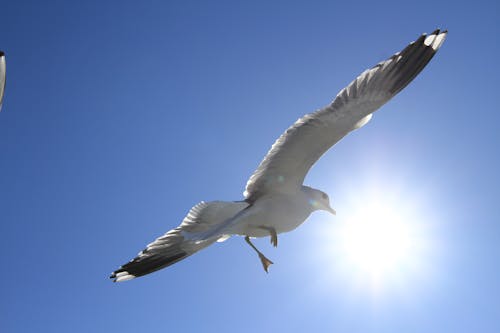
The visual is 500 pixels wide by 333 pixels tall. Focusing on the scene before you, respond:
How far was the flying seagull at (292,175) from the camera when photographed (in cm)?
562

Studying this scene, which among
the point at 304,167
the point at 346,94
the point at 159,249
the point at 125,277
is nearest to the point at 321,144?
the point at 304,167

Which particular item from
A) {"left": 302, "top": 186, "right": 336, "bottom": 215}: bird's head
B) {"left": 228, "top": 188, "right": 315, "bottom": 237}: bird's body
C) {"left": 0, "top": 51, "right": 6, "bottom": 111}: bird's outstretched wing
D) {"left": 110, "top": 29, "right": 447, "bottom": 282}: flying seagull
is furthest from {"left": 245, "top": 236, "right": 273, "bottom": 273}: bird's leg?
{"left": 0, "top": 51, "right": 6, "bottom": 111}: bird's outstretched wing

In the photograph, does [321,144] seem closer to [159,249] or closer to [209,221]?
[209,221]

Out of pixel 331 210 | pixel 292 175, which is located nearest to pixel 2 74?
pixel 292 175

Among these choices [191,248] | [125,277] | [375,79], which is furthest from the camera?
[375,79]

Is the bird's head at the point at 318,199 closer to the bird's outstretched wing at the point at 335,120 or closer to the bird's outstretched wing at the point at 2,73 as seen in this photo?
the bird's outstretched wing at the point at 335,120

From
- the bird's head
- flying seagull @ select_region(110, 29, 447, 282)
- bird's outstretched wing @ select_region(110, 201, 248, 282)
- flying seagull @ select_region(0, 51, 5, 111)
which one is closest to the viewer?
flying seagull @ select_region(0, 51, 5, 111)

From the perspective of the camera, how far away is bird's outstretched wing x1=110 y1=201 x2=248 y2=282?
499 centimetres

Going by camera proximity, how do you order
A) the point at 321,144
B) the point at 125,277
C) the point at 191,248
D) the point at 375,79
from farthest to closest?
the point at 375,79 → the point at 321,144 → the point at 125,277 → the point at 191,248

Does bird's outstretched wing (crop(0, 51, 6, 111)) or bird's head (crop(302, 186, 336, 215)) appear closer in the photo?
bird's outstretched wing (crop(0, 51, 6, 111))

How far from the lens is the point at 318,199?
6219mm

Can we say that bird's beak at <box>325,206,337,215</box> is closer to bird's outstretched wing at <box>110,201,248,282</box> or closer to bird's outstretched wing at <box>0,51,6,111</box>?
bird's outstretched wing at <box>110,201,248,282</box>

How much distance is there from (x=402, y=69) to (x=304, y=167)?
1.67 meters

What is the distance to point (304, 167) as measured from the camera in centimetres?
596
